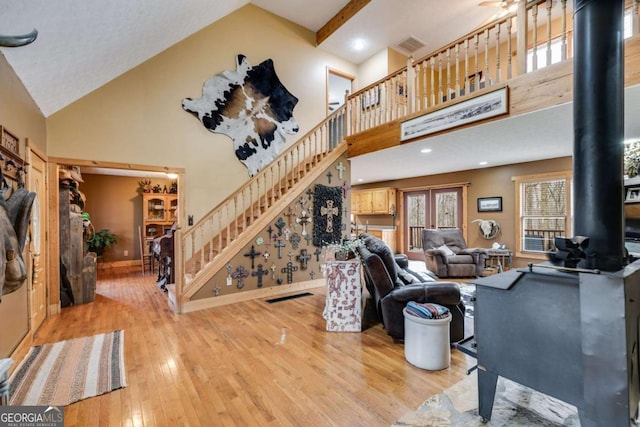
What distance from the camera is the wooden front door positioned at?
3129mm

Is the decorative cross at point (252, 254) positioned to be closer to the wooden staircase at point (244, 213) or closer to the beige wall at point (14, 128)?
the wooden staircase at point (244, 213)

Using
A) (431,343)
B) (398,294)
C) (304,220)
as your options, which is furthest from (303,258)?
(431,343)

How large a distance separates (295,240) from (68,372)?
3.25 metres

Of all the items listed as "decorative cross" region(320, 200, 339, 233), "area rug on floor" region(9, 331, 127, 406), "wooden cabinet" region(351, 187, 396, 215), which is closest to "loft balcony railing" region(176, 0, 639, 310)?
"decorative cross" region(320, 200, 339, 233)

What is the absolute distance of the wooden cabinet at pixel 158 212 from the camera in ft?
24.7

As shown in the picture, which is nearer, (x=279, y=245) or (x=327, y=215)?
(x=279, y=245)

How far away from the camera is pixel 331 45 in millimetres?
6930

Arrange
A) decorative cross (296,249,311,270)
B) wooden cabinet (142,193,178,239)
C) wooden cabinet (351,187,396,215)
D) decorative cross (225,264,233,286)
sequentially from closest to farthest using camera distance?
decorative cross (225,264,233,286), decorative cross (296,249,311,270), wooden cabinet (142,193,178,239), wooden cabinet (351,187,396,215)

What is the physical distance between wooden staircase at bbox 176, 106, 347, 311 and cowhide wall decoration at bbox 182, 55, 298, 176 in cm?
57

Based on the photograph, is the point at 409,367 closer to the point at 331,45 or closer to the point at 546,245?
the point at 546,245

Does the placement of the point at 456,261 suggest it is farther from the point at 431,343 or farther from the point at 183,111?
the point at 183,111

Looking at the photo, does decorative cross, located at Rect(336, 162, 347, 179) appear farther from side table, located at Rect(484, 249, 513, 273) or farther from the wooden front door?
the wooden front door

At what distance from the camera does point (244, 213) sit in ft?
14.9

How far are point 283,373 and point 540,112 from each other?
3840 millimetres
